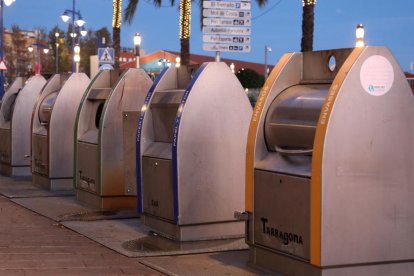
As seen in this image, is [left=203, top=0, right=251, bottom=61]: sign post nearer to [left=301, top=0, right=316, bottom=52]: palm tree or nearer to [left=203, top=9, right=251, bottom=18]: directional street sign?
[left=203, top=9, right=251, bottom=18]: directional street sign

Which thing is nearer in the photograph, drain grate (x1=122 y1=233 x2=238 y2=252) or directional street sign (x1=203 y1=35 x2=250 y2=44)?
drain grate (x1=122 y1=233 x2=238 y2=252)

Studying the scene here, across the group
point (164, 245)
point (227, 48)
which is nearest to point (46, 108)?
point (227, 48)

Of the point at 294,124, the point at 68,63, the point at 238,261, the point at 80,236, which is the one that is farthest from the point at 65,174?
the point at 68,63

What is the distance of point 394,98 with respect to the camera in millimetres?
6379

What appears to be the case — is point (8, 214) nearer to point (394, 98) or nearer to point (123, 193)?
point (123, 193)

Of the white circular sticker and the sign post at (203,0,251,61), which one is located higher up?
the sign post at (203,0,251,61)

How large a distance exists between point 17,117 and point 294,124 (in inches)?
387

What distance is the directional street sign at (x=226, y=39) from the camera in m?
9.42

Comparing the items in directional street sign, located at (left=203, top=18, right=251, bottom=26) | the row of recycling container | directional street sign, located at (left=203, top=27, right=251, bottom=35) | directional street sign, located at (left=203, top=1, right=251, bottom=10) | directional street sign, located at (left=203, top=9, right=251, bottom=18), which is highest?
directional street sign, located at (left=203, top=1, right=251, bottom=10)

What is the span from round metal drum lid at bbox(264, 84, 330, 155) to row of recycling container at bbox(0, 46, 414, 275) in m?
0.01

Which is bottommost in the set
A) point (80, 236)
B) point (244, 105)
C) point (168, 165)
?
point (80, 236)

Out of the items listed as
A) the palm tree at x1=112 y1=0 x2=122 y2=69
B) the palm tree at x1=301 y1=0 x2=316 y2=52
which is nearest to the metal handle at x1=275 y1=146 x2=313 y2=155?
the palm tree at x1=301 y1=0 x2=316 y2=52

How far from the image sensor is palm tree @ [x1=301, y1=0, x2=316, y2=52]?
1834cm

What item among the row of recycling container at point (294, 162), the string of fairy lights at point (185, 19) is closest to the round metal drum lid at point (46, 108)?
the row of recycling container at point (294, 162)
